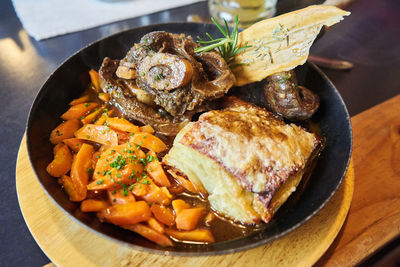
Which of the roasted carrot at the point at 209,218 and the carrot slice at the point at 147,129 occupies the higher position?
the carrot slice at the point at 147,129

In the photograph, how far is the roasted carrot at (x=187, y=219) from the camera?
6.04 feet

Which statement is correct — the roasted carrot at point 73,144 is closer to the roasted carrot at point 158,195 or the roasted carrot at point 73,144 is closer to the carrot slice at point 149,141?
the carrot slice at point 149,141

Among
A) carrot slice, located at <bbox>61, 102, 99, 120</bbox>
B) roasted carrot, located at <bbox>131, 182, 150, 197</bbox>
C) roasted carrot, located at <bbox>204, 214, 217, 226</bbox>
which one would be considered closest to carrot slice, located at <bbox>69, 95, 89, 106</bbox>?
carrot slice, located at <bbox>61, 102, 99, 120</bbox>

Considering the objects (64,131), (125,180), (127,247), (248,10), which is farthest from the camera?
(248,10)

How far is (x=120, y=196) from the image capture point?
1882mm

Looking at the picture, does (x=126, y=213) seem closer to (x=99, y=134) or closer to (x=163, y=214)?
(x=163, y=214)

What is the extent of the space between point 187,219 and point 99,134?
0.90 meters

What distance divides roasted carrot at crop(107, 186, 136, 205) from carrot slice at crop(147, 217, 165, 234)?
16 cm

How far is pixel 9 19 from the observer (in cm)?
406

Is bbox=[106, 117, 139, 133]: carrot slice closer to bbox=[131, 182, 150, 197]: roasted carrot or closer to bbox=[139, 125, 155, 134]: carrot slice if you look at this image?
bbox=[139, 125, 155, 134]: carrot slice

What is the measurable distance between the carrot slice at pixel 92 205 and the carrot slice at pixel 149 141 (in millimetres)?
487

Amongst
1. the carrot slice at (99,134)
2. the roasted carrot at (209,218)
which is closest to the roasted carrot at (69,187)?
the carrot slice at (99,134)

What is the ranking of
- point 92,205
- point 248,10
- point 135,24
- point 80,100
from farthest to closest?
1. point 135,24
2. point 248,10
3. point 80,100
4. point 92,205

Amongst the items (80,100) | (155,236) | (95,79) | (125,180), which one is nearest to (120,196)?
(125,180)
